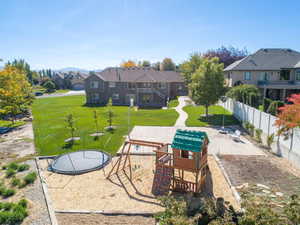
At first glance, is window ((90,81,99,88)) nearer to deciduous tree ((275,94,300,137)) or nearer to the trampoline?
the trampoline

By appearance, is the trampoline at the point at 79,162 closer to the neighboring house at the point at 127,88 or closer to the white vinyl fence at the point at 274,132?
the white vinyl fence at the point at 274,132

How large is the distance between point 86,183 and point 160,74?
1608 inches

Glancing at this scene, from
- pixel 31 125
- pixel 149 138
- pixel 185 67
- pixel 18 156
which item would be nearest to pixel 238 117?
pixel 149 138

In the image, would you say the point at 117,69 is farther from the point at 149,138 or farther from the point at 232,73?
the point at 149,138

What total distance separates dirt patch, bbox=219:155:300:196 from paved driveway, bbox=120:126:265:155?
120 centimetres

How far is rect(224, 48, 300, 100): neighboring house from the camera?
3374 centimetres

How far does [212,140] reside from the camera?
18.0 metres

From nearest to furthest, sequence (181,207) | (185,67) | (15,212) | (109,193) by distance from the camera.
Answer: (181,207)
(15,212)
(109,193)
(185,67)

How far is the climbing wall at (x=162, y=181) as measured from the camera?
10.1 m

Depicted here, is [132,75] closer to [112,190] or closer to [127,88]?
[127,88]

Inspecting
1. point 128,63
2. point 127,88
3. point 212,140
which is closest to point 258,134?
point 212,140

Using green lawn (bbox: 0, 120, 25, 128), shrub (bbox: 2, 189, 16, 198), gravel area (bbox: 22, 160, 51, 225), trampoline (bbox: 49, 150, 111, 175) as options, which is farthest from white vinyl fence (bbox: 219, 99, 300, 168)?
green lawn (bbox: 0, 120, 25, 128)

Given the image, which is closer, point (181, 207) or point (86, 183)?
point (181, 207)

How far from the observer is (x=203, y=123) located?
24.2 m
